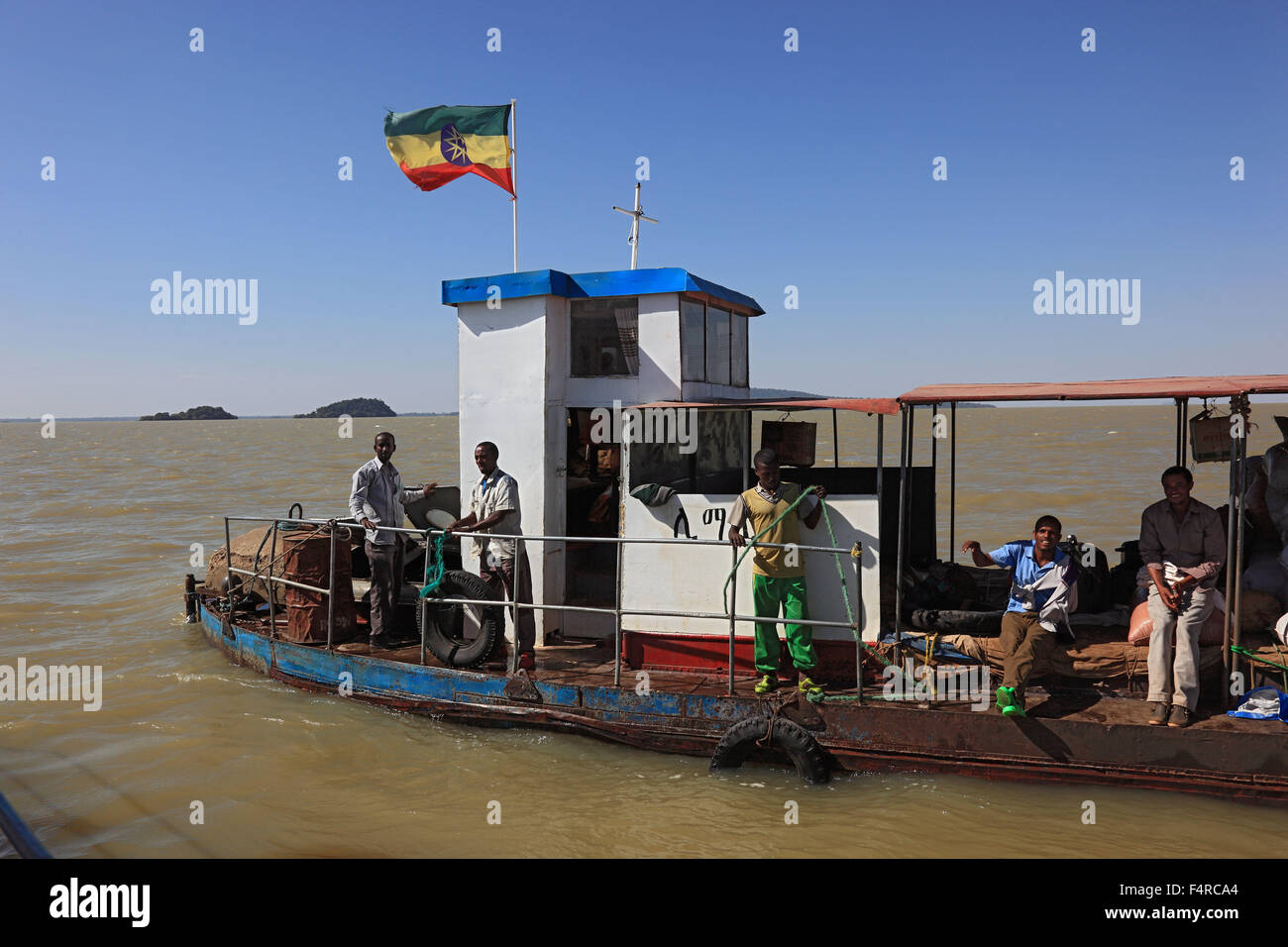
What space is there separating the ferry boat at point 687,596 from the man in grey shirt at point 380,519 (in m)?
0.24

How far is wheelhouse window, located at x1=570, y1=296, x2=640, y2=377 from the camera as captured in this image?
8.61 metres

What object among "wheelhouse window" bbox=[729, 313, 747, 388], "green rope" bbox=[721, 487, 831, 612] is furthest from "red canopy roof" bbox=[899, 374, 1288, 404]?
"wheelhouse window" bbox=[729, 313, 747, 388]

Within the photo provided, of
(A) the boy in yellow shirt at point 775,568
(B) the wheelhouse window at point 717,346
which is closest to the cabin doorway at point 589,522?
(B) the wheelhouse window at point 717,346

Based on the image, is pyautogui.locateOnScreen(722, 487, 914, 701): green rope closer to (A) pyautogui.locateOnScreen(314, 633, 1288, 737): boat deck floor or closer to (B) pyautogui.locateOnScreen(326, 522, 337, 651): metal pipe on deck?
(A) pyautogui.locateOnScreen(314, 633, 1288, 737): boat deck floor

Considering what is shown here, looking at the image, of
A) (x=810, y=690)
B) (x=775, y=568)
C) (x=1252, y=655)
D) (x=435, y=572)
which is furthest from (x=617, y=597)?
(x=1252, y=655)

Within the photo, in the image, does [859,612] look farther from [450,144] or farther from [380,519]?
[450,144]

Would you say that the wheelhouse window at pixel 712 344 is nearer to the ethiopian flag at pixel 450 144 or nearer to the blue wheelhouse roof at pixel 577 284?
the blue wheelhouse roof at pixel 577 284

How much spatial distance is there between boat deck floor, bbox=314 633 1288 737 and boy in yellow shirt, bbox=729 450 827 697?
0.89 ft

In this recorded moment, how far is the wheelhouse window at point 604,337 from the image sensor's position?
28.2 feet

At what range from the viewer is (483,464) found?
312 inches

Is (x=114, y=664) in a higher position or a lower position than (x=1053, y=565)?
lower
